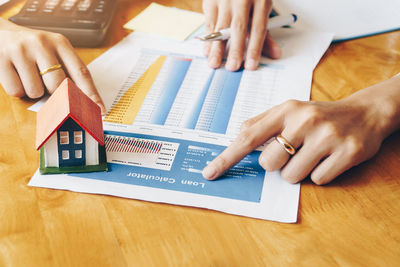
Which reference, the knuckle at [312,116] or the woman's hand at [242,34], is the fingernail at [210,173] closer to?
the knuckle at [312,116]

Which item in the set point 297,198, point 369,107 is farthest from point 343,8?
point 297,198

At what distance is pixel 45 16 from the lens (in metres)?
0.86

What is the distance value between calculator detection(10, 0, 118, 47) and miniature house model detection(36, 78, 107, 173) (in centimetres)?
33

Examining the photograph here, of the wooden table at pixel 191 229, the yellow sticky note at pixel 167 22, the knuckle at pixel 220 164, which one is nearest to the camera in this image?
the wooden table at pixel 191 229

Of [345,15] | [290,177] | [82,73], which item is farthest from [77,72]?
[345,15]

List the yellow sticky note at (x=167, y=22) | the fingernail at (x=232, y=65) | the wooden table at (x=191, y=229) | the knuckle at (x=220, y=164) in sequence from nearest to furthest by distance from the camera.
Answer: the wooden table at (x=191, y=229), the knuckle at (x=220, y=164), the fingernail at (x=232, y=65), the yellow sticky note at (x=167, y=22)

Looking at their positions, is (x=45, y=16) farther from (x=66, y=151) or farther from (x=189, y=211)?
(x=189, y=211)

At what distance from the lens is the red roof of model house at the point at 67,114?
0.51 m

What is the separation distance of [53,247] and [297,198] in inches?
13.4

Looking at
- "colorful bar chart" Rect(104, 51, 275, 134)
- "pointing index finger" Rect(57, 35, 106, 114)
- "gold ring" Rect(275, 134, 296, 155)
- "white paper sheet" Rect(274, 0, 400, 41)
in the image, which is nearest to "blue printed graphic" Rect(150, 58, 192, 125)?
"colorful bar chart" Rect(104, 51, 275, 134)

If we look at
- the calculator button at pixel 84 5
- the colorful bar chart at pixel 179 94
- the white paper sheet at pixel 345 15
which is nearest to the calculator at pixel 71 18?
the calculator button at pixel 84 5

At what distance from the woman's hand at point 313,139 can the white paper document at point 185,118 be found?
0.09ft

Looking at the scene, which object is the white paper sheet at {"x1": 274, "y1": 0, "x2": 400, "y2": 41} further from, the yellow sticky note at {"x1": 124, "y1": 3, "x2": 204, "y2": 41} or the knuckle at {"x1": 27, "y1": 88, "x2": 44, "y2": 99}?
the knuckle at {"x1": 27, "y1": 88, "x2": 44, "y2": 99}

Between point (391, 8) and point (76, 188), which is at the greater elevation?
point (391, 8)
